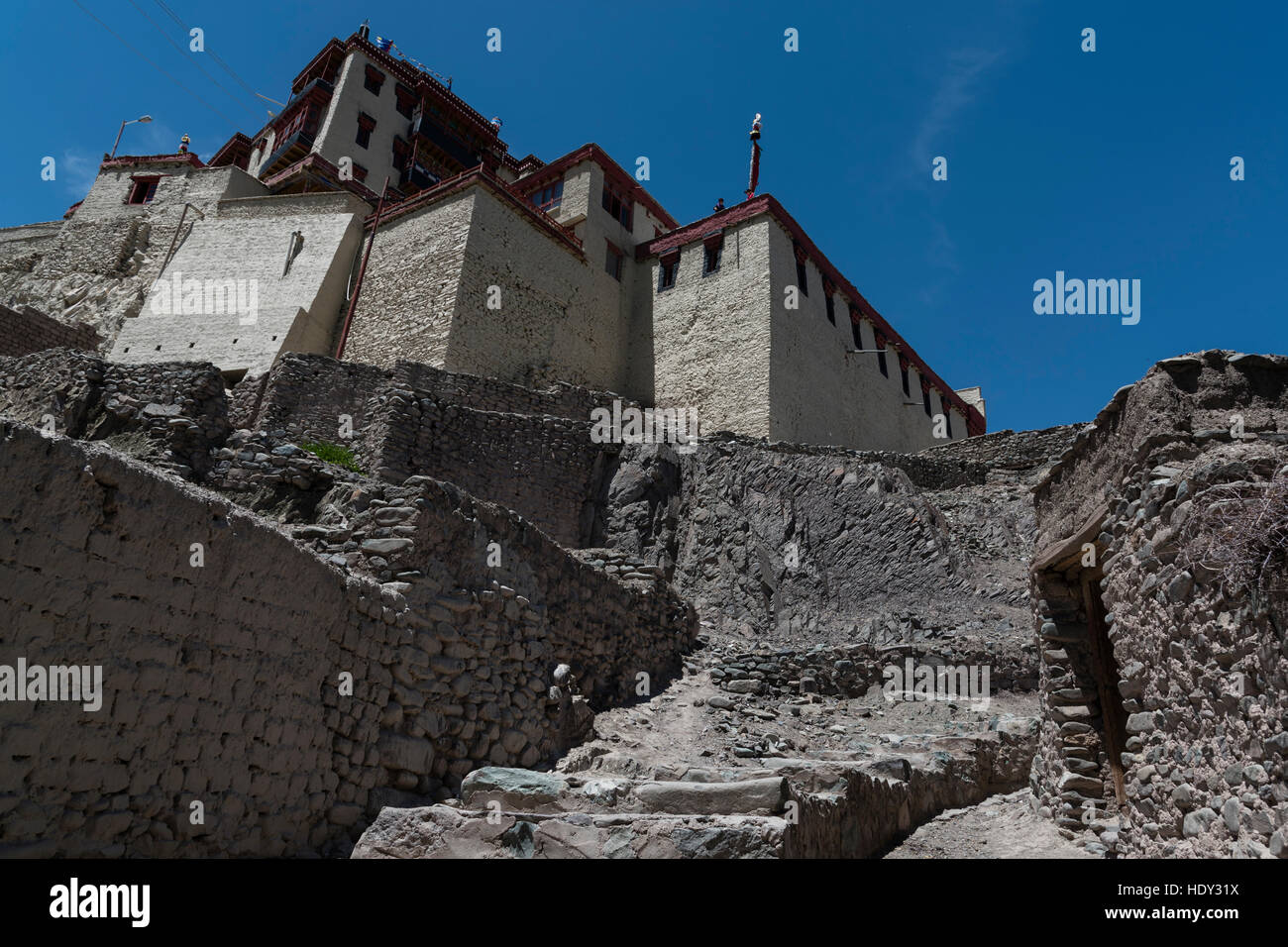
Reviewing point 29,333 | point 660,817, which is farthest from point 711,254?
point 660,817

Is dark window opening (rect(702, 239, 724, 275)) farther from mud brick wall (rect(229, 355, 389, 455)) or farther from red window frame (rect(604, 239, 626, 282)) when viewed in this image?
mud brick wall (rect(229, 355, 389, 455))

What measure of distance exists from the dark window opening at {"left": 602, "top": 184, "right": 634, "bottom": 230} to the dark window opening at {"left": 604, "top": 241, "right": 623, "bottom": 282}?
1517 millimetres

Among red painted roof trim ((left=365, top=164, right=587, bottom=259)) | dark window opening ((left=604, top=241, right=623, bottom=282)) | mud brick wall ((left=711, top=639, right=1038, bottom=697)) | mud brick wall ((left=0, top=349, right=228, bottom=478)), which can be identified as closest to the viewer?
mud brick wall ((left=0, top=349, right=228, bottom=478))

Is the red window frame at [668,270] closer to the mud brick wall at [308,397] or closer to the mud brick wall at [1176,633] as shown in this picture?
the mud brick wall at [308,397]

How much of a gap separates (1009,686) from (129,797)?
34.2 ft

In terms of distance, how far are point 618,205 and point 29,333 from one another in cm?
1934

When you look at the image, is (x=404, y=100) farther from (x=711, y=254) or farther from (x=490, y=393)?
(x=490, y=393)

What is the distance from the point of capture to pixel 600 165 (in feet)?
97.1

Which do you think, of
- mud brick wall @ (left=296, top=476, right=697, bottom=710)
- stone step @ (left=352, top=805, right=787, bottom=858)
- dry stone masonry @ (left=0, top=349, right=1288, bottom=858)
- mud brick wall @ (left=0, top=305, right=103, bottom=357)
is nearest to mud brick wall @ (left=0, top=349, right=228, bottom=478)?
dry stone masonry @ (left=0, top=349, right=1288, bottom=858)

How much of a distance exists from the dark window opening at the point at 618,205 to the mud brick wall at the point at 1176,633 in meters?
25.8

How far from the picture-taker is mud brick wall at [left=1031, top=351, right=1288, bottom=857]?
387 centimetres

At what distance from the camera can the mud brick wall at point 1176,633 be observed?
12.7 feet

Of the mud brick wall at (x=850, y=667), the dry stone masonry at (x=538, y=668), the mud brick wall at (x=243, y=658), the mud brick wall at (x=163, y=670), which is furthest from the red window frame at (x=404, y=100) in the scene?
the mud brick wall at (x=163, y=670)

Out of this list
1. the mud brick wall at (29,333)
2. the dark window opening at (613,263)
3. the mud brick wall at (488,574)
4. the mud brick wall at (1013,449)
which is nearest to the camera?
the mud brick wall at (488,574)
